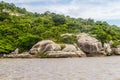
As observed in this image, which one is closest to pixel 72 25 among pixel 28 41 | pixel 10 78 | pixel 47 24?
pixel 47 24

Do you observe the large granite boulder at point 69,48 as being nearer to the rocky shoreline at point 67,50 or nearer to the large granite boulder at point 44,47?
the rocky shoreline at point 67,50

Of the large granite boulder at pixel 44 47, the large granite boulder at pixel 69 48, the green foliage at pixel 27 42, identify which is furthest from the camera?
the green foliage at pixel 27 42

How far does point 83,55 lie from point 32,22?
34.2 metres

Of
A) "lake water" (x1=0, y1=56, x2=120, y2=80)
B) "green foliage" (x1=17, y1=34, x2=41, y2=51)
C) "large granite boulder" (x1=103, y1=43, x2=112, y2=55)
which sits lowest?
"lake water" (x1=0, y1=56, x2=120, y2=80)

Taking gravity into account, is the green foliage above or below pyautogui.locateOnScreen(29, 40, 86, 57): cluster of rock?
above

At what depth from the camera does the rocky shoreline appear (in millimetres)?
66688

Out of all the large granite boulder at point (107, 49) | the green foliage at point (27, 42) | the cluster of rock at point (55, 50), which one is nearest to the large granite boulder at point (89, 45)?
the large granite boulder at point (107, 49)

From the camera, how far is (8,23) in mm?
91188

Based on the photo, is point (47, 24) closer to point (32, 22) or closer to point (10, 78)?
point (32, 22)

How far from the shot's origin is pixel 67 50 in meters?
67.5

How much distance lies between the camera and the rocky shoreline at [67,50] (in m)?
66.7

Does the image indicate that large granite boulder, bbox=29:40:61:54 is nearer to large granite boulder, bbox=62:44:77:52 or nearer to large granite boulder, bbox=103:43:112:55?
large granite boulder, bbox=62:44:77:52

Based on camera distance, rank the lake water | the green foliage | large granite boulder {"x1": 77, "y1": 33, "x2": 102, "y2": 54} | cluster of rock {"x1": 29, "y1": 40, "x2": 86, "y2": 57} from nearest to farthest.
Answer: the lake water, cluster of rock {"x1": 29, "y1": 40, "x2": 86, "y2": 57}, large granite boulder {"x1": 77, "y1": 33, "x2": 102, "y2": 54}, the green foliage

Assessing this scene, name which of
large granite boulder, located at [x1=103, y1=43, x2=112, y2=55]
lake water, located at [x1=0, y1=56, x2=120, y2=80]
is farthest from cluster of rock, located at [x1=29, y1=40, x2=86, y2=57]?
lake water, located at [x1=0, y1=56, x2=120, y2=80]
